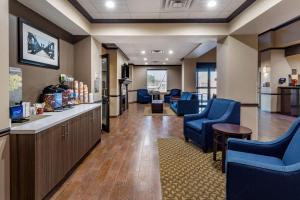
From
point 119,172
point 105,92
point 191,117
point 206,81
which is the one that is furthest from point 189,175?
point 206,81

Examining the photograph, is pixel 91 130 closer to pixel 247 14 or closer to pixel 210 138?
pixel 210 138

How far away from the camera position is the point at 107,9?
15.2ft

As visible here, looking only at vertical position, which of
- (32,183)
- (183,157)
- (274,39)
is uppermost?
(274,39)

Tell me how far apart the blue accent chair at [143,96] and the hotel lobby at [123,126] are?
28.9ft

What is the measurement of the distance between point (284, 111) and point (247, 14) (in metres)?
8.01

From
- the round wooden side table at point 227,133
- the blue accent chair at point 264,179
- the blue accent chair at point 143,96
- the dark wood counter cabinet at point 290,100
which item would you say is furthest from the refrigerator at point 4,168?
the blue accent chair at point 143,96

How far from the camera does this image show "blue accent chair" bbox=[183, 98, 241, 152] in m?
4.37

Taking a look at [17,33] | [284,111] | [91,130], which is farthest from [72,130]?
[284,111]

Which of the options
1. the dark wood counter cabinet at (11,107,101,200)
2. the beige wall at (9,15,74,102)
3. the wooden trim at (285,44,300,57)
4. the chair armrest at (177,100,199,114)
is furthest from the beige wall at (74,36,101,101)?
the wooden trim at (285,44,300,57)

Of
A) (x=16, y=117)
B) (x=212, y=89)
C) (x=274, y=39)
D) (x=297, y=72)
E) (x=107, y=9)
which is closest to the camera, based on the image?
(x=16, y=117)

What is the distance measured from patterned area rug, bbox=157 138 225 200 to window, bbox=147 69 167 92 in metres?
12.2

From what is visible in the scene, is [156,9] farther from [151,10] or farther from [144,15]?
[144,15]

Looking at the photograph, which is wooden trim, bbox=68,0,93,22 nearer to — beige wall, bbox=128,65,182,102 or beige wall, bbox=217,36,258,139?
beige wall, bbox=217,36,258,139

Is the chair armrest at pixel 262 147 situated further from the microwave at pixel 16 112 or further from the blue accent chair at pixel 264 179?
the microwave at pixel 16 112
